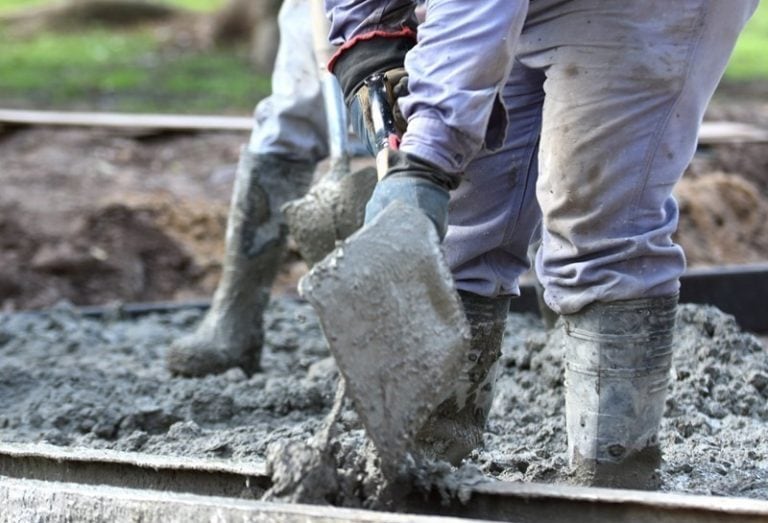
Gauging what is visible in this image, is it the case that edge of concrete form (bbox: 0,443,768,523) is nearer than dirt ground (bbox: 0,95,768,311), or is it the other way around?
edge of concrete form (bbox: 0,443,768,523)

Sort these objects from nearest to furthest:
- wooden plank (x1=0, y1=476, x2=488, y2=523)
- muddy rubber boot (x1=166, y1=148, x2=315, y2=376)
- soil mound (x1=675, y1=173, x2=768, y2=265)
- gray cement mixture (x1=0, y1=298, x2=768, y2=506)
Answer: wooden plank (x1=0, y1=476, x2=488, y2=523)
gray cement mixture (x1=0, y1=298, x2=768, y2=506)
muddy rubber boot (x1=166, y1=148, x2=315, y2=376)
soil mound (x1=675, y1=173, x2=768, y2=265)

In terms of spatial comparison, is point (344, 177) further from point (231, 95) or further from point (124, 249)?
point (231, 95)

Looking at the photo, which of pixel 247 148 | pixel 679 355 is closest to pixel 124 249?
pixel 247 148

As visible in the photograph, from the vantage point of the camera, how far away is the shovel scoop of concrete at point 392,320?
2271 mm

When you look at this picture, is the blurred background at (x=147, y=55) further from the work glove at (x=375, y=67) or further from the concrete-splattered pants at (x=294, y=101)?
the work glove at (x=375, y=67)

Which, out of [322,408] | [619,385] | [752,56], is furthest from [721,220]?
[752,56]

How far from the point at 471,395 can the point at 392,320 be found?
693 mm

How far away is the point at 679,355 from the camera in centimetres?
376

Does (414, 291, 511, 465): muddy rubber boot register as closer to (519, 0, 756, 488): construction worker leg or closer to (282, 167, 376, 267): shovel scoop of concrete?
(519, 0, 756, 488): construction worker leg

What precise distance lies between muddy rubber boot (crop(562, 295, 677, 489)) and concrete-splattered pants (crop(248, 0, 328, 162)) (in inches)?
72.6

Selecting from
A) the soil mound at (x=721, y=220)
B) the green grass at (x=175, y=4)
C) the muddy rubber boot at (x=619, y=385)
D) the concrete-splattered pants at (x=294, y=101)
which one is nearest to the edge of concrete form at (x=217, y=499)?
the muddy rubber boot at (x=619, y=385)

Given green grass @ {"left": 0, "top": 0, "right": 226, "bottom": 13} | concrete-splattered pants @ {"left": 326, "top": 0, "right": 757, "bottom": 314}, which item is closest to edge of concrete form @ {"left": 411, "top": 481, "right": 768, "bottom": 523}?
concrete-splattered pants @ {"left": 326, "top": 0, "right": 757, "bottom": 314}

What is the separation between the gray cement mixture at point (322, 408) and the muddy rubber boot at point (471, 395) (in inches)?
2.2

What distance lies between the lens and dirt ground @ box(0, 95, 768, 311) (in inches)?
246
